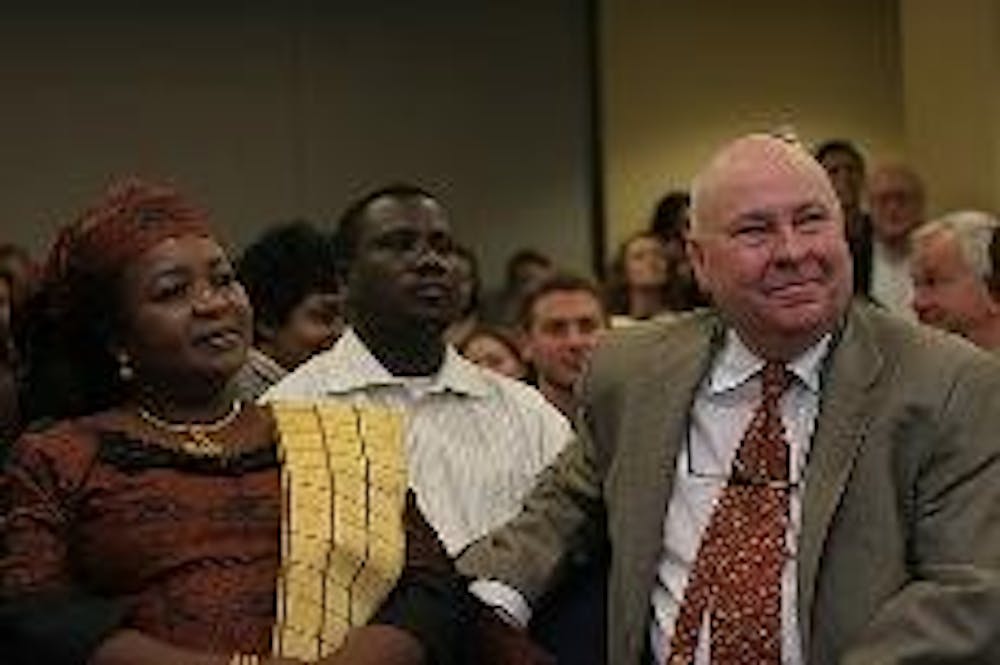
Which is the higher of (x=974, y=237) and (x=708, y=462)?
(x=974, y=237)

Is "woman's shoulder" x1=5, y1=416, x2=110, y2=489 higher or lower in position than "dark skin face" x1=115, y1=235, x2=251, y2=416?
lower

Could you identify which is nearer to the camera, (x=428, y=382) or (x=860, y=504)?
(x=860, y=504)

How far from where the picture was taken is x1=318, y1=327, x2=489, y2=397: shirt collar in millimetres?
3691

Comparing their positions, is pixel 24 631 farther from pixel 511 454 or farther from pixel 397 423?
pixel 511 454

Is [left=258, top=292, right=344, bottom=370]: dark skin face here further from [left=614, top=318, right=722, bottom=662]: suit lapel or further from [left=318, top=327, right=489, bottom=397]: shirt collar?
[left=614, top=318, right=722, bottom=662]: suit lapel

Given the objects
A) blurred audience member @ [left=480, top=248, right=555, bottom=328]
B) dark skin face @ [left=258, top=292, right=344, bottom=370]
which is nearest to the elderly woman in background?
dark skin face @ [left=258, top=292, right=344, bottom=370]

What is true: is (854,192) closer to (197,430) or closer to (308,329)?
(308,329)

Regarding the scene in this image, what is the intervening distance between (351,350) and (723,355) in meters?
0.96

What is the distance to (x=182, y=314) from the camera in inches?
110

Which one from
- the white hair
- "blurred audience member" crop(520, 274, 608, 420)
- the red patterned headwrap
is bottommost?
"blurred audience member" crop(520, 274, 608, 420)

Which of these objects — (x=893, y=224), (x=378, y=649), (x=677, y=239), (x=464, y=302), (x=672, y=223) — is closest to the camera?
(x=378, y=649)

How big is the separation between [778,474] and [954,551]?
289 millimetres

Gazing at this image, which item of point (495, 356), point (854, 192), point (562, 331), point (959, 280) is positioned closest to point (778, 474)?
point (959, 280)

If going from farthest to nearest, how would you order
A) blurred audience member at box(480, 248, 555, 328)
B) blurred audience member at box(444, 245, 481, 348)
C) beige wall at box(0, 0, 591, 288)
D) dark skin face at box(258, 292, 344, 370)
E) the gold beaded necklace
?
beige wall at box(0, 0, 591, 288), blurred audience member at box(480, 248, 555, 328), dark skin face at box(258, 292, 344, 370), blurred audience member at box(444, 245, 481, 348), the gold beaded necklace
